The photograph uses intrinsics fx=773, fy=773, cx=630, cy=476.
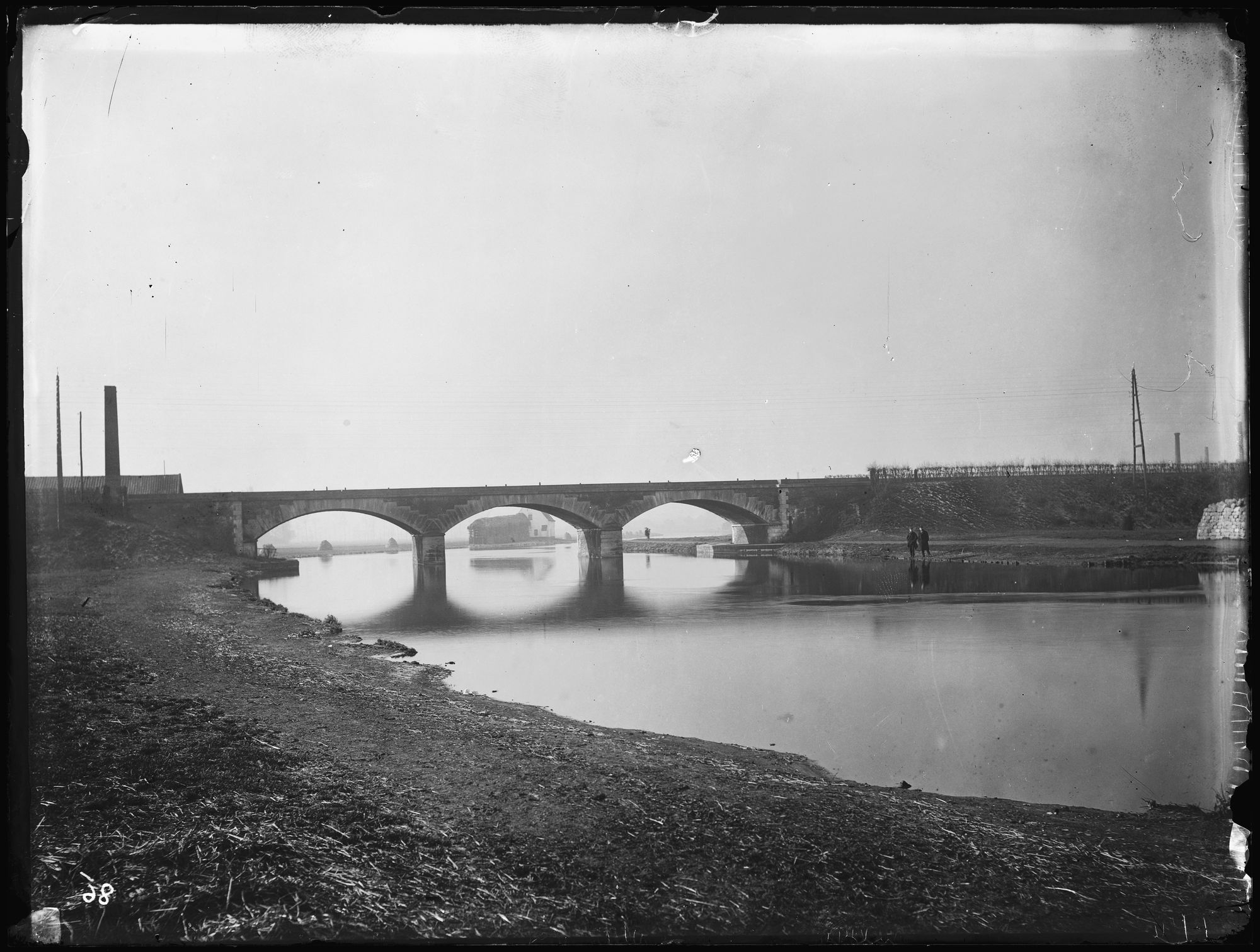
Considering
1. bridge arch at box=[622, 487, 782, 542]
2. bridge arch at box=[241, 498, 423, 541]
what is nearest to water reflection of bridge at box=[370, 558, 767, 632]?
bridge arch at box=[241, 498, 423, 541]

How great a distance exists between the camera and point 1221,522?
1168 inches

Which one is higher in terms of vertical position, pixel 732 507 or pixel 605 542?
pixel 732 507

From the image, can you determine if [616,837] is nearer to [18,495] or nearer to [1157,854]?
[1157,854]

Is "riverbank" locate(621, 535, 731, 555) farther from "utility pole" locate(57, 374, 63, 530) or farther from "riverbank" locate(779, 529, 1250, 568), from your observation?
"utility pole" locate(57, 374, 63, 530)

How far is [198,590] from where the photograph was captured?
2334cm

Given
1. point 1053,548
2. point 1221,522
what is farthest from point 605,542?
point 1221,522

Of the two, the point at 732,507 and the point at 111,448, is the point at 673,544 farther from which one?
the point at 111,448

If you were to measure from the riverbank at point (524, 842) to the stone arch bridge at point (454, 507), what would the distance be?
Answer: 3677 cm

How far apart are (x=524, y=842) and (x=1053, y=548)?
36435 millimetres

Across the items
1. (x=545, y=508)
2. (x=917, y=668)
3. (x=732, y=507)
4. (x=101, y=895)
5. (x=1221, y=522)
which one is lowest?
(x=917, y=668)

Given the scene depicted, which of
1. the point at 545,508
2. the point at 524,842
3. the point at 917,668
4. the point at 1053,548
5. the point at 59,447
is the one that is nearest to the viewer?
the point at 524,842

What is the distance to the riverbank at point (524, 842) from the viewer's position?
4.01 m

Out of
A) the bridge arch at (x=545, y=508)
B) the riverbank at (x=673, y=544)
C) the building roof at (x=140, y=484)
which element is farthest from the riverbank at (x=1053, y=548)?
the building roof at (x=140, y=484)

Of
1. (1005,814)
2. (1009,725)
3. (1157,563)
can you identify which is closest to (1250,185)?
(1005,814)
